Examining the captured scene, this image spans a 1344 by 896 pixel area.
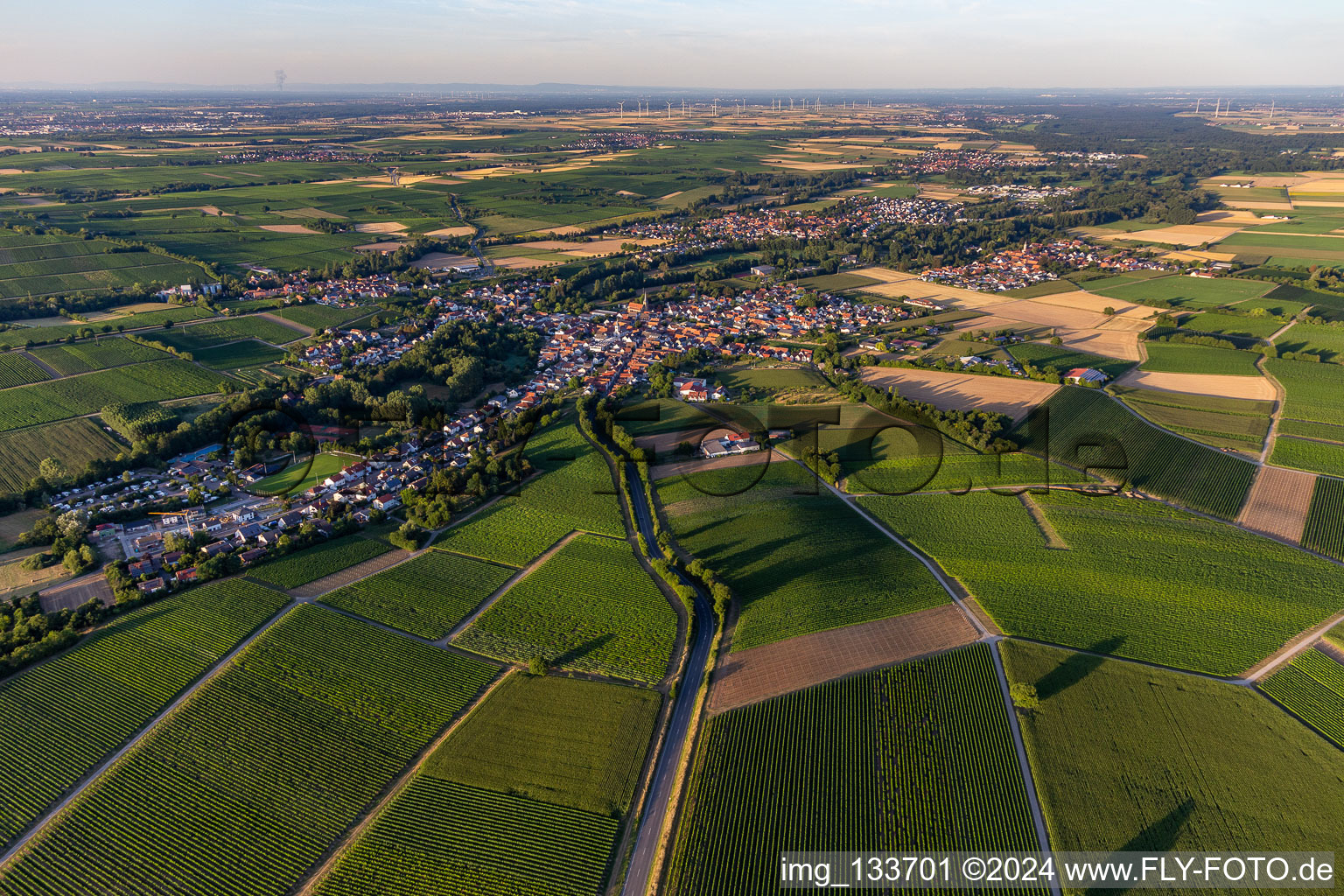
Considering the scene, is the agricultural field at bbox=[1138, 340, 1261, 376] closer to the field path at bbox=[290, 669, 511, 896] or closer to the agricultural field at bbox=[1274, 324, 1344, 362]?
the agricultural field at bbox=[1274, 324, 1344, 362]

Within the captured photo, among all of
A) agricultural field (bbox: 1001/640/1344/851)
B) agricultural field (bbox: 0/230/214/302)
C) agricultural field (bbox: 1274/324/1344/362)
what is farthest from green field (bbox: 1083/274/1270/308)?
agricultural field (bbox: 0/230/214/302)

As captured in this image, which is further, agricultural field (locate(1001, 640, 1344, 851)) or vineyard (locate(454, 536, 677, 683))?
vineyard (locate(454, 536, 677, 683))

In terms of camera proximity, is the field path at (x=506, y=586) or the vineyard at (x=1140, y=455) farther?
the vineyard at (x=1140, y=455)

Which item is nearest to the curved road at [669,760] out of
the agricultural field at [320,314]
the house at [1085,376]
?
the house at [1085,376]

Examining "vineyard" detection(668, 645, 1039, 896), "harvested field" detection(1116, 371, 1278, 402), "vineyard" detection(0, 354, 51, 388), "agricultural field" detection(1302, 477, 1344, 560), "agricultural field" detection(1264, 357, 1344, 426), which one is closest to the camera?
"vineyard" detection(668, 645, 1039, 896)

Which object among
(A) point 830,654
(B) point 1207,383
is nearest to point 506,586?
(A) point 830,654

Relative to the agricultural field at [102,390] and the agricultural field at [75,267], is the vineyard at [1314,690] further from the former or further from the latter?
the agricultural field at [75,267]

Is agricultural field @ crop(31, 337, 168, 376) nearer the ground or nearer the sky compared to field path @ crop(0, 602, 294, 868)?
nearer the sky
